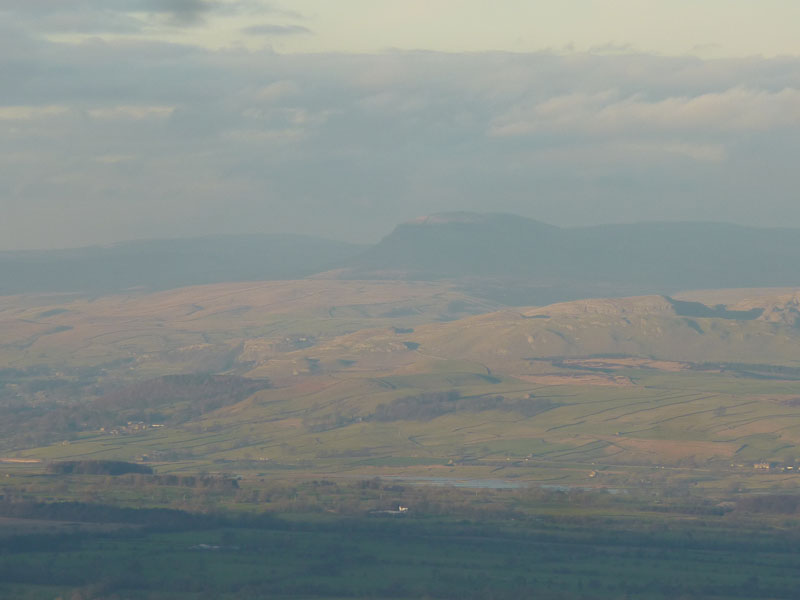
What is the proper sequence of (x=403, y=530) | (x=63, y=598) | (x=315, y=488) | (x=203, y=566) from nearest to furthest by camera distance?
(x=63, y=598) < (x=203, y=566) < (x=403, y=530) < (x=315, y=488)

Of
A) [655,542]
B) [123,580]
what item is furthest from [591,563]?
[123,580]

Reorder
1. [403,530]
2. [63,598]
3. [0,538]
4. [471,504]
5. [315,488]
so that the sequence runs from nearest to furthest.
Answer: [63,598] < [0,538] < [403,530] < [471,504] < [315,488]

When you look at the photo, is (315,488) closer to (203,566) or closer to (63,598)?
(203,566)

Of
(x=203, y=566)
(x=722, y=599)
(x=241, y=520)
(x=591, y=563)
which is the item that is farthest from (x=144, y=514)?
(x=722, y=599)

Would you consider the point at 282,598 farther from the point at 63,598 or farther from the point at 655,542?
the point at 655,542

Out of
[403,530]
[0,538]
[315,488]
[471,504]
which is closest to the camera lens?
[0,538]

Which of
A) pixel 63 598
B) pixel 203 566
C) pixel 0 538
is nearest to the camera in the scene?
pixel 63 598

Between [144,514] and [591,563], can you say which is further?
[144,514]

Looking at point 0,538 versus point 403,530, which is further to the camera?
point 403,530
